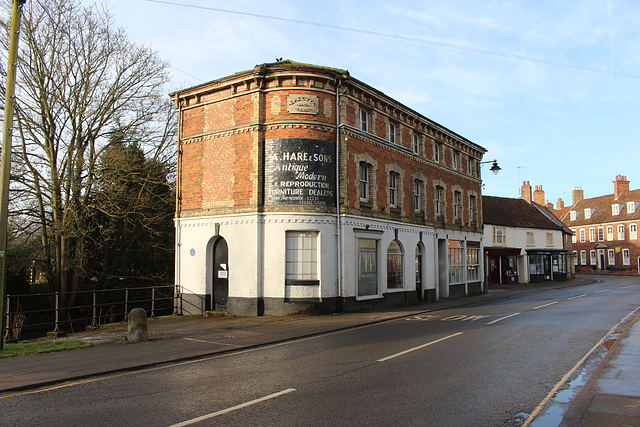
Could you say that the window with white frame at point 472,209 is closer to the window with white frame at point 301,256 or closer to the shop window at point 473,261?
the shop window at point 473,261

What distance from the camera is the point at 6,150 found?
10.5 meters

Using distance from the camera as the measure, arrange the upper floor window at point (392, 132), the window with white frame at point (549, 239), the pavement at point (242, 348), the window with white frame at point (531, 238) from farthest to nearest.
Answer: the window with white frame at point (549, 239), the window with white frame at point (531, 238), the upper floor window at point (392, 132), the pavement at point (242, 348)

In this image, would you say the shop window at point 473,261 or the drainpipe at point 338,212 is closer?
the drainpipe at point 338,212

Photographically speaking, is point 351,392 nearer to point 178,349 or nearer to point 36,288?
point 178,349

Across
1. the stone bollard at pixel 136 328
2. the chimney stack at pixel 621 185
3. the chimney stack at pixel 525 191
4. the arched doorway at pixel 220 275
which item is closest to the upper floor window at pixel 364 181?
the arched doorway at pixel 220 275

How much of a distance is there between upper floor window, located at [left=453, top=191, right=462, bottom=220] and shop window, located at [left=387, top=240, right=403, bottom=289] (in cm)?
822

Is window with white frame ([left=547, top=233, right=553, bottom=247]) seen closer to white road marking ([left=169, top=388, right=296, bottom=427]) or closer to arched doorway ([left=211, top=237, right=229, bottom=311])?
arched doorway ([left=211, top=237, right=229, bottom=311])

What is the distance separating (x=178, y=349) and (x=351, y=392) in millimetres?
5644

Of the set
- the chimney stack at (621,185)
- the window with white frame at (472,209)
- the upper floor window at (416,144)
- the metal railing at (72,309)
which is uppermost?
the chimney stack at (621,185)

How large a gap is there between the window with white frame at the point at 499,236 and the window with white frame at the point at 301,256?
2989 centimetres

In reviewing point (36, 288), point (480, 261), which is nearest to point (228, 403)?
point (36, 288)

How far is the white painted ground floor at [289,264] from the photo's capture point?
17766 mm

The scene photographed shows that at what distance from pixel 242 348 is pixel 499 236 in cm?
3716

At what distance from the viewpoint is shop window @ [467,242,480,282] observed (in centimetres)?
3052
